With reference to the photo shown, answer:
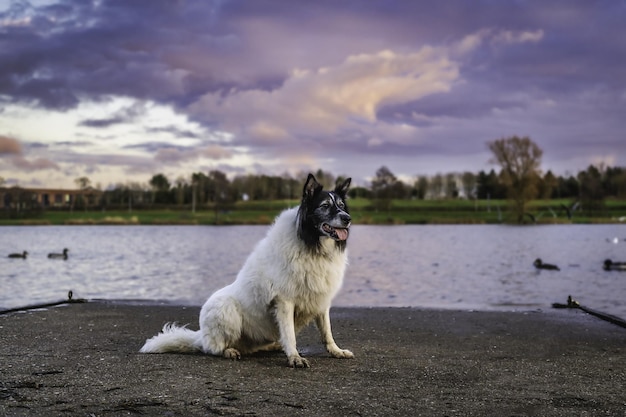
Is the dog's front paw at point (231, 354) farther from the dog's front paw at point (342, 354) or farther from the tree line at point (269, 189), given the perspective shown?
the tree line at point (269, 189)

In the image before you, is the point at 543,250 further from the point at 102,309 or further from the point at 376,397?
the point at 376,397

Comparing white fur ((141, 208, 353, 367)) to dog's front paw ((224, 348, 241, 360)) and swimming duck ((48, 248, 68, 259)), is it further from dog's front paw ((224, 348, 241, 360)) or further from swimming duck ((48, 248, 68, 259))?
swimming duck ((48, 248, 68, 259))

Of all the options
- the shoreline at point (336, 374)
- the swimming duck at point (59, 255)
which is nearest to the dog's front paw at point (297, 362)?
the shoreline at point (336, 374)

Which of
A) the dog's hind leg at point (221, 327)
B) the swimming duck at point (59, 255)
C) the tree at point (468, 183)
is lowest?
the swimming duck at point (59, 255)

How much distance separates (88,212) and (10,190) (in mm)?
28398

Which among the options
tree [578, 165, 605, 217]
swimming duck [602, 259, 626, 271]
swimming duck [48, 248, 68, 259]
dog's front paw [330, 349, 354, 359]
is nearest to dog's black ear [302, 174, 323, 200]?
dog's front paw [330, 349, 354, 359]

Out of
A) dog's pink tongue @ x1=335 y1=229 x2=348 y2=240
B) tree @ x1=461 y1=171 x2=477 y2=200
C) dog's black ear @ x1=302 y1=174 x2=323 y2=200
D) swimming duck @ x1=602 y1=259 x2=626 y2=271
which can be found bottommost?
swimming duck @ x1=602 y1=259 x2=626 y2=271

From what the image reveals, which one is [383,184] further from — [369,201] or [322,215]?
[322,215]

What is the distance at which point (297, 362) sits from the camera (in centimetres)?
795

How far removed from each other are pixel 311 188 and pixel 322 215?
14.8 inches

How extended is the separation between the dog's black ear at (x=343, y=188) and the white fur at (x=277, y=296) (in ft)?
2.09

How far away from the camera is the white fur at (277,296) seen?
8.09m

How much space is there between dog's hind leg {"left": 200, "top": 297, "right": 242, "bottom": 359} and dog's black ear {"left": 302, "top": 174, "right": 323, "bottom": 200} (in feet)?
5.89

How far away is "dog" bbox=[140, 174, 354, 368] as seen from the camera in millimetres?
7938
